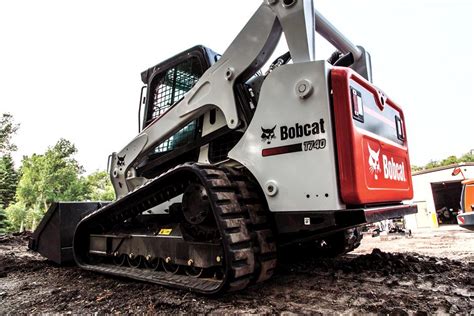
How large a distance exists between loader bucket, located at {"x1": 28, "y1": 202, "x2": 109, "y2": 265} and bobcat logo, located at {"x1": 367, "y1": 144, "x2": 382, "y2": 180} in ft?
12.7

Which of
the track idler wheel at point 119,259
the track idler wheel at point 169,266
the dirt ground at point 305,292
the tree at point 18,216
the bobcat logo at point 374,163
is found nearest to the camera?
the dirt ground at point 305,292

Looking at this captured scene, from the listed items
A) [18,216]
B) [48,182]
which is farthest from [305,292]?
[48,182]

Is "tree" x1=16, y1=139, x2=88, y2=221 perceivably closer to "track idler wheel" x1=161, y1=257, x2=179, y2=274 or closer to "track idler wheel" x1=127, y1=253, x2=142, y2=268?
"track idler wheel" x1=127, y1=253, x2=142, y2=268

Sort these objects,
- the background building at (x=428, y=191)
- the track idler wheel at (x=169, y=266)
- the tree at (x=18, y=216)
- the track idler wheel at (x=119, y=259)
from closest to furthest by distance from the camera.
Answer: the track idler wheel at (x=169, y=266) < the track idler wheel at (x=119, y=259) < the background building at (x=428, y=191) < the tree at (x=18, y=216)

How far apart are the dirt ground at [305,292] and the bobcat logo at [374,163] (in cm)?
92

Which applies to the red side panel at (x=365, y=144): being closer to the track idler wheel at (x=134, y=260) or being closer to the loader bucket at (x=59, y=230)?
the track idler wheel at (x=134, y=260)

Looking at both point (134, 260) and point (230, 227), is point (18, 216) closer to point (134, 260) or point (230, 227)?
point (134, 260)

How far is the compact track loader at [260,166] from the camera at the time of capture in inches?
103

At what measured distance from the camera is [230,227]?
8.48ft

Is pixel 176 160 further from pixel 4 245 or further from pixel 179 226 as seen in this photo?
pixel 4 245

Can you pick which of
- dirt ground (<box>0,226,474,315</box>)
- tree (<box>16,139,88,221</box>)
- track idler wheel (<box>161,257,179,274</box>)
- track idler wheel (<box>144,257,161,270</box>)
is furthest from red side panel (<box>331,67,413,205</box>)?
tree (<box>16,139,88,221</box>)

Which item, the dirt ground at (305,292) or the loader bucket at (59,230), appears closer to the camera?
the dirt ground at (305,292)

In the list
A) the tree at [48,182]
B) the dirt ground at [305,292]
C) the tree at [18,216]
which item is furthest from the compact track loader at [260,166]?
the tree at [48,182]

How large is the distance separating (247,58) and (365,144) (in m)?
1.34
